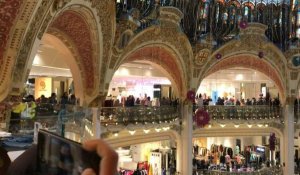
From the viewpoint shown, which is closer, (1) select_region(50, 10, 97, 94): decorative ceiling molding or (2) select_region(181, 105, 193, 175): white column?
(1) select_region(50, 10, 97, 94): decorative ceiling molding

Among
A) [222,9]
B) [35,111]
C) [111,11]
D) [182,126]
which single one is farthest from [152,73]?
[35,111]

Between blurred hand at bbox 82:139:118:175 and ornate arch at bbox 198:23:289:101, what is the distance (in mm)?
18224

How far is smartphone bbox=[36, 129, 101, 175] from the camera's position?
1191 millimetres

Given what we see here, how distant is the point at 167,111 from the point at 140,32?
4.62 meters

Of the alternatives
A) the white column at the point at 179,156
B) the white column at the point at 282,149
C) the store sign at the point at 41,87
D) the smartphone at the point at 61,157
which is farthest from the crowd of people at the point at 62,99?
the white column at the point at 282,149

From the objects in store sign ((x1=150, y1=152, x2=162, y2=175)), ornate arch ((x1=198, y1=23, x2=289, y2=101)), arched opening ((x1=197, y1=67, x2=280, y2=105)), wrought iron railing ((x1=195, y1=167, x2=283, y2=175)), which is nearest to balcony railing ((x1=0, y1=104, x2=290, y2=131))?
ornate arch ((x1=198, y1=23, x2=289, y2=101))

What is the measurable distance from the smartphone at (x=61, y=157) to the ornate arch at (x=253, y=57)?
17.9 metres

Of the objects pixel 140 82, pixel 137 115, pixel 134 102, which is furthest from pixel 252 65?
pixel 137 115

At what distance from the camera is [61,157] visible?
1.39m

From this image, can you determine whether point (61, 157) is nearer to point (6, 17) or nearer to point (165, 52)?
point (6, 17)

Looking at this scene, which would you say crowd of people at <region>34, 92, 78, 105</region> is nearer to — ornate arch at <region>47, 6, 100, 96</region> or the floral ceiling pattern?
ornate arch at <region>47, 6, 100, 96</region>

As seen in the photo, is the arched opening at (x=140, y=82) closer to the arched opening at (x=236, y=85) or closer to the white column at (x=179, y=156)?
the white column at (x=179, y=156)

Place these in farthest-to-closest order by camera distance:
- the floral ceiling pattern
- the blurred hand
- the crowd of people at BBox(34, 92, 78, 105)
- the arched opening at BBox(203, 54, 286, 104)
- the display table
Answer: the arched opening at BBox(203, 54, 286, 104)
the crowd of people at BBox(34, 92, 78, 105)
the floral ceiling pattern
the display table
the blurred hand

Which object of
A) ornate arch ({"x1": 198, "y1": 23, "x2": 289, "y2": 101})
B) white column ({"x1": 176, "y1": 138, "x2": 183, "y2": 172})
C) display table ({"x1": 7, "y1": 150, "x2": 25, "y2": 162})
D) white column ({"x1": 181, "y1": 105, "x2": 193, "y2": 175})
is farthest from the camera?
ornate arch ({"x1": 198, "y1": 23, "x2": 289, "y2": 101})
